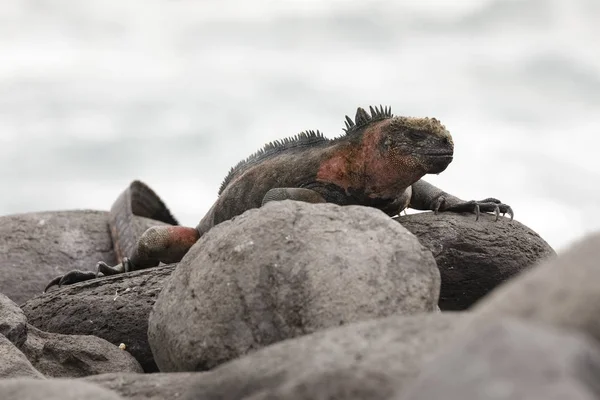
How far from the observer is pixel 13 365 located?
536 centimetres

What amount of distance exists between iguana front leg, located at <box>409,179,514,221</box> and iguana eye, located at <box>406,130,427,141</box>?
68 cm

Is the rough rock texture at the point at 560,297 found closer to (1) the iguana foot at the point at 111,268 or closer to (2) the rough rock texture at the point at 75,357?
(2) the rough rock texture at the point at 75,357

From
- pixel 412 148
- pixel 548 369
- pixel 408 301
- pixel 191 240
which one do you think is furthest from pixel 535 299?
pixel 191 240

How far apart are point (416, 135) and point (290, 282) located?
9.02 ft

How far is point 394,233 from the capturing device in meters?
5.08

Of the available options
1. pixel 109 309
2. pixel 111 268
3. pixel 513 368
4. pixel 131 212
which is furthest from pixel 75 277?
pixel 513 368

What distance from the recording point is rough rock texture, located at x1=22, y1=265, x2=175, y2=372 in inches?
279

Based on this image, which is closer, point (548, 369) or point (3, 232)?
point (548, 369)

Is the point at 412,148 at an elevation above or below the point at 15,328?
above

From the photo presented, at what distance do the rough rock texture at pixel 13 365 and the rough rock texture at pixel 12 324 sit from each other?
0.41m

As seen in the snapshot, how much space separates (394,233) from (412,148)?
234 centimetres

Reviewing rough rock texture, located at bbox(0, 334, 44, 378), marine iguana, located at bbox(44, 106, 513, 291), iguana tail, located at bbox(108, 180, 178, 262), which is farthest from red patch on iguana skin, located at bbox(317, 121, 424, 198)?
iguana tail, located at bbox(108, 180, 178, 262)

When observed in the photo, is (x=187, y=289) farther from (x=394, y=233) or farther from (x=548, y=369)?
(x=548, y=369)

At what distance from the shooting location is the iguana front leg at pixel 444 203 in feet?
25.3
